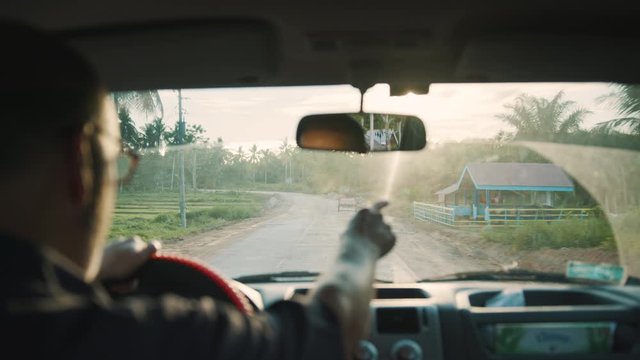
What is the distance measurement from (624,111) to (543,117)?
37.2 inches

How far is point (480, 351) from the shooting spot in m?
3.44

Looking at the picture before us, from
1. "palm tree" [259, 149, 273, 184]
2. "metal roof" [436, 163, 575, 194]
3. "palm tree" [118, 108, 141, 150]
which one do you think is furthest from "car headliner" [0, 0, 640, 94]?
"palm tree" [259, 149, 273, 184]

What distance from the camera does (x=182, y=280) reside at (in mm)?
2320

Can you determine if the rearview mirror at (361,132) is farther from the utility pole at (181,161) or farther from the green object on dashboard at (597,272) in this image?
the green object on dashboard at (597,272)

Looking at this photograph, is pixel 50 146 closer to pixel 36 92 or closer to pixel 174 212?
pixel 36 92

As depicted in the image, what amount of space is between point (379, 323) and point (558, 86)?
2164 millimetres

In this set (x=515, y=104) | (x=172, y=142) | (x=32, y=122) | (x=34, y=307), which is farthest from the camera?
(x=172, y=142)

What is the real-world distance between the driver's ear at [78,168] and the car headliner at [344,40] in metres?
1.70

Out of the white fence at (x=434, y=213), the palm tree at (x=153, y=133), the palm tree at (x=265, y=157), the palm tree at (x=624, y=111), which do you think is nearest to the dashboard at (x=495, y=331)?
the palm tree at (x=624, y=111)

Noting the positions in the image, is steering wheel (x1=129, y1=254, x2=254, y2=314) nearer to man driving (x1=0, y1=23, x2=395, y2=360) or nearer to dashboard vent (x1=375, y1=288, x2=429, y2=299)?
man driving (x1=0, y1=23, x2=395, y2=360)

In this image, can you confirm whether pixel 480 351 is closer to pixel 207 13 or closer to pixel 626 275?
pixel 626 275

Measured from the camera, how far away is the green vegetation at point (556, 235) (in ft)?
15.7

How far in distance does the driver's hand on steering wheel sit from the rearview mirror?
146 cm

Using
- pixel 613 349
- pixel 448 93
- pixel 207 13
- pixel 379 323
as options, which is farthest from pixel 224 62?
pixel 613 349
